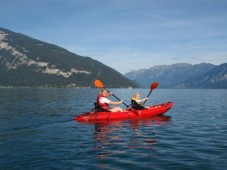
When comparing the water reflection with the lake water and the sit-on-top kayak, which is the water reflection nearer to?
the lake water

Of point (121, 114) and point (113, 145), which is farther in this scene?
point (121, 114)

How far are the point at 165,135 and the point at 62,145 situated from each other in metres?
7.10

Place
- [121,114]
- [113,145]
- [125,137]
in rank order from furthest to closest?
[121,114] → [125,137] → [113,145]

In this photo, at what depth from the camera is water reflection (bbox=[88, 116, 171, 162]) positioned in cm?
1579

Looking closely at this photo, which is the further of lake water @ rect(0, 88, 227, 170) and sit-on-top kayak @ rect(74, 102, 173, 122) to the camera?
sit-on-top kayak @ rect(74, 102, 173, 122)

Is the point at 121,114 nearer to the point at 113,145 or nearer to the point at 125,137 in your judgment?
the point at 125,137

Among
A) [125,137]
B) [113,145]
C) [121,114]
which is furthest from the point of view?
[121,114]

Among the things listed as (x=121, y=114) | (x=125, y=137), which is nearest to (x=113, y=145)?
(x=125, y=137)

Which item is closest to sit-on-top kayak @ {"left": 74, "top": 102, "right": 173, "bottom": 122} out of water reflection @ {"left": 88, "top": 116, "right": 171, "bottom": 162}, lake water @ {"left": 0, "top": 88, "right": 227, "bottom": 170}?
water reflection @ {"left": 88, "top": 116, "right": 171, "bottom": 162}

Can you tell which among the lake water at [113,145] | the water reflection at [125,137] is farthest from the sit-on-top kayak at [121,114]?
the lake water at [113,145]

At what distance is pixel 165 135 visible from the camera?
20406 millimetres

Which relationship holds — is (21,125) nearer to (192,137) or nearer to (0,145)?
(0,145)

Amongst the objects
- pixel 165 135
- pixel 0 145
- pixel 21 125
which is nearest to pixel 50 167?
pixel 0 145

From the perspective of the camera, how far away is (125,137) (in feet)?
64.3
